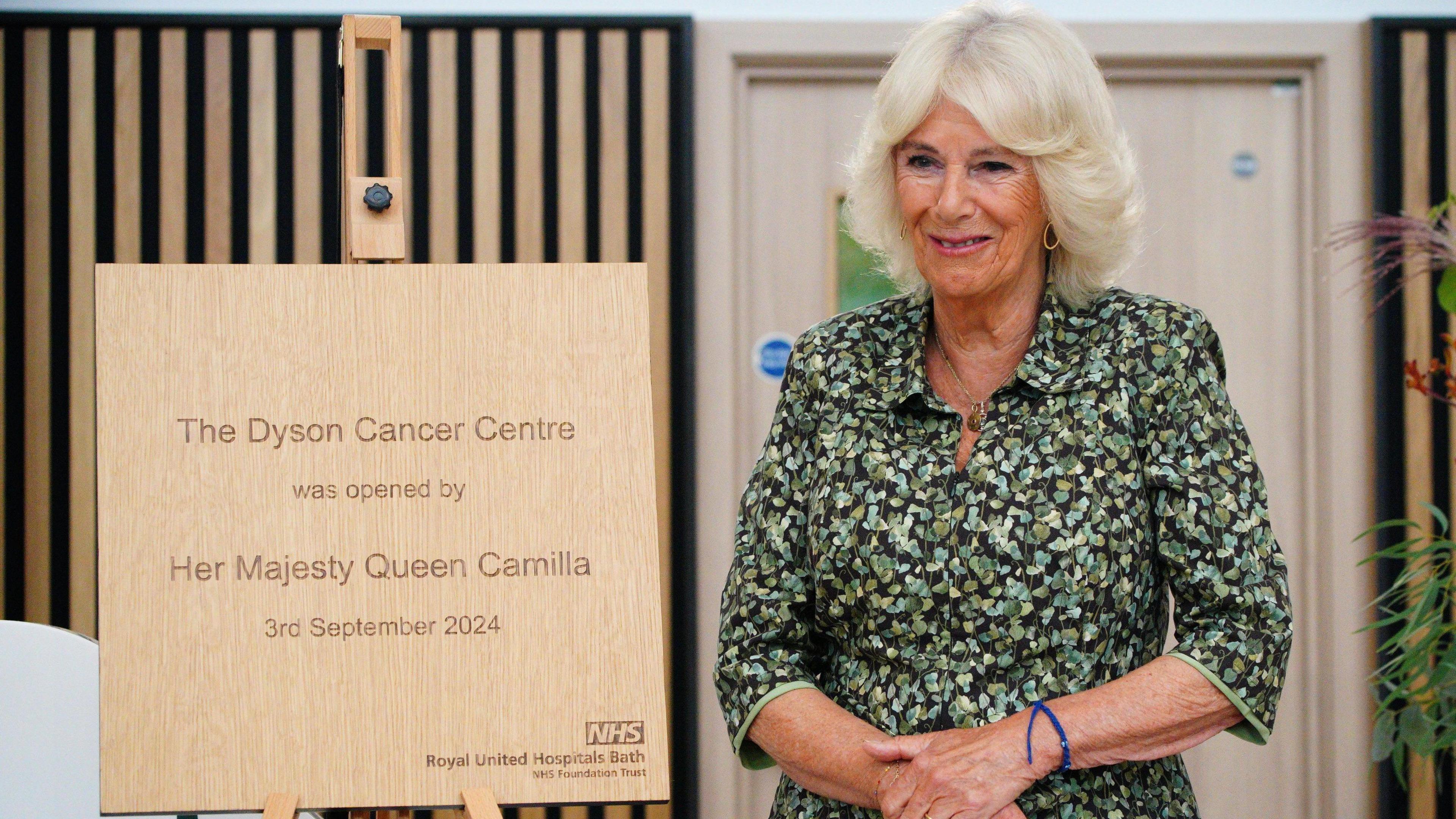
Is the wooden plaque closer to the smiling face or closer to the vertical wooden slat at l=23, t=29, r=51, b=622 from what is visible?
the smiling face

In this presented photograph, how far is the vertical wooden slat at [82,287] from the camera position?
9.49 feet

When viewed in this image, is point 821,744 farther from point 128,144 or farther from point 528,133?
point 128,144

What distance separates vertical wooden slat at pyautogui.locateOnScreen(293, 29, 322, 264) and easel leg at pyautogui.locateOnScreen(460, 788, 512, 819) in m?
1.94

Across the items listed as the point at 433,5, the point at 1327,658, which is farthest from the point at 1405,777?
the point at 433,5

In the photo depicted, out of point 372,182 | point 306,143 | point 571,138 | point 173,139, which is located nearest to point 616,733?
point 372,182

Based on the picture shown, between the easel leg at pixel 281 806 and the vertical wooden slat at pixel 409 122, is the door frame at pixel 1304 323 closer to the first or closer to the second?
the vertical wooden slat at pixel 409 122

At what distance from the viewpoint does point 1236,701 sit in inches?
50.2

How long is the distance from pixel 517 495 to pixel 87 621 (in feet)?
6.85

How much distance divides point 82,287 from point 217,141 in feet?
1.45

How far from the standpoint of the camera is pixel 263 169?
116 inches

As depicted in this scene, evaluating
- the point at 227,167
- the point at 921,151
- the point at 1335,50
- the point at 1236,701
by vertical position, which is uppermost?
the point at 1335,50

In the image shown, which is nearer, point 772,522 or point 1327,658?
point 772,522

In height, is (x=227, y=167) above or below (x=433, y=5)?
below

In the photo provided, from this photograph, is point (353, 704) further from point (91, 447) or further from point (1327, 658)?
point (1327, 658)
